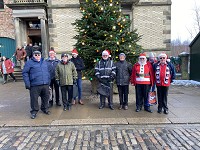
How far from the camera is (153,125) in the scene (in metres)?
4.75

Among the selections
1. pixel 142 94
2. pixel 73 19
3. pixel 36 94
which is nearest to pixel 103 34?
Result: pixel 142 94

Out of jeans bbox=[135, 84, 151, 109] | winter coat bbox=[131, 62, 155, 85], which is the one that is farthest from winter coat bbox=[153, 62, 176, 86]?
jeans bbox=[135, 84, 151, 109]

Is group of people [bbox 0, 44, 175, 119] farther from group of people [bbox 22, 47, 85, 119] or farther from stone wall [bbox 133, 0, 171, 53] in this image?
stone wall [bbox 133, 0, 171, 53]

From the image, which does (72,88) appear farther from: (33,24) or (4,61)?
(33,24)

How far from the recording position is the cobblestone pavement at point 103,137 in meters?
3.73

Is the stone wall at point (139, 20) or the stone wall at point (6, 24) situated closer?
the stone wall at point (139, 20)

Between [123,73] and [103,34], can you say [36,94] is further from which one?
[103,34]

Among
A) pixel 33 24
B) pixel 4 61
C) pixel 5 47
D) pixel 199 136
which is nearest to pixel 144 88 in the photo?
pixel 199 136

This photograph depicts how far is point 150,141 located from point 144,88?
1999mm

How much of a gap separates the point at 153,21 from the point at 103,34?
8598 mm

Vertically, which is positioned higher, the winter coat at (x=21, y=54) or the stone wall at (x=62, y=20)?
the stone wall at (x=62, y=20)

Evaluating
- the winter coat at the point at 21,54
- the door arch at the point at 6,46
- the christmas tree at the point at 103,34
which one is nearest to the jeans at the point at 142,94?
the christmas tree at the point at 103,34

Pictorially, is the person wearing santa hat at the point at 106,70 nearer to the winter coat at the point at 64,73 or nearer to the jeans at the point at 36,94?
the winter coat at the point at 64,73

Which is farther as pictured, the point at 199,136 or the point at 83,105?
the point at 83,105
